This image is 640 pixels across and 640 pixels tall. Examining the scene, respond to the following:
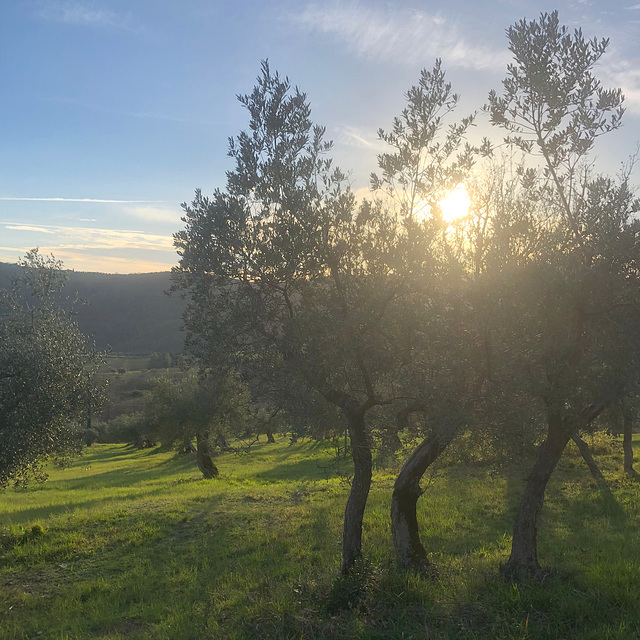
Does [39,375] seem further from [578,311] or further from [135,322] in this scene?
[135,322]

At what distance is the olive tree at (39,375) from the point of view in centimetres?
1248

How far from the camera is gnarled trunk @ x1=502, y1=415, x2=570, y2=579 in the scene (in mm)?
9797

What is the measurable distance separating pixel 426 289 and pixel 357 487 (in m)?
4.96

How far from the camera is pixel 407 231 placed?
31.9 ft

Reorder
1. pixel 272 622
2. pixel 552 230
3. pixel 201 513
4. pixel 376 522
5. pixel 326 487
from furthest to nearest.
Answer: pixel 326 487 → pixel 201 513 → pixel 376 522 → pixel 552 230 → pixel 272 622

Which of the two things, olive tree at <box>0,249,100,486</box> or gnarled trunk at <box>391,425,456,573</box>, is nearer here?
gnarled trunk at <box>391,425,456,573</box>

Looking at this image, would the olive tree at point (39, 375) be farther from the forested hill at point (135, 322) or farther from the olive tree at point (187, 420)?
the forested hill at point (135, 322)

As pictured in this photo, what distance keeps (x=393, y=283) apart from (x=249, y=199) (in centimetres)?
361

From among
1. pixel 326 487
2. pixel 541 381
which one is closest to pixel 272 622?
pixel 541 381

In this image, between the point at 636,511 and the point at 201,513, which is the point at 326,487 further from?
the point at 636,511

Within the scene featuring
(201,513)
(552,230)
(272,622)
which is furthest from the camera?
(201,513)

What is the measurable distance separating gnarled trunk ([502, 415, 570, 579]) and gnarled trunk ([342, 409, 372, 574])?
3.27m

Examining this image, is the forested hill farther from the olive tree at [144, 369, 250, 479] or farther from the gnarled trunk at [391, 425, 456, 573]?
the gnarled trunk at [391, 425, 456, 573]

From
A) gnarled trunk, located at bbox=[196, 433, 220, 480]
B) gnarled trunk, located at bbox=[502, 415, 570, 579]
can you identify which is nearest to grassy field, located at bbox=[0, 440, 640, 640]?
gnarled trunk, located at bbox=[502, 415, 570, 579]
